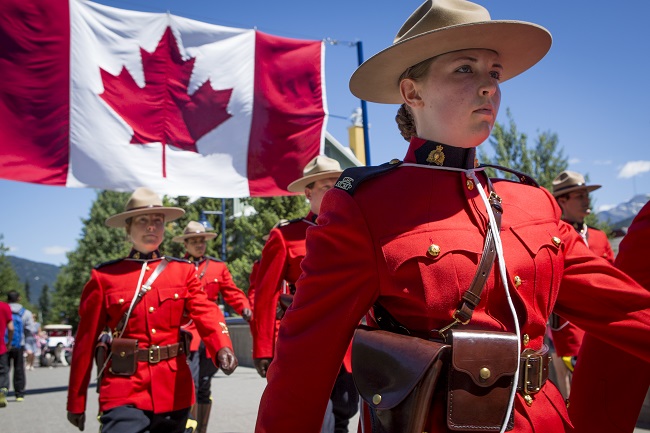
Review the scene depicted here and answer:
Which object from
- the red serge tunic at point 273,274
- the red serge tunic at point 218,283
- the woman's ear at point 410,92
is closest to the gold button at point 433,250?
the woman's ear at point 410,92

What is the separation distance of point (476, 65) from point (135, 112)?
6.74m

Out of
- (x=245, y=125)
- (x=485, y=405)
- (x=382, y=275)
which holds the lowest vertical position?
(x=485, y=405)

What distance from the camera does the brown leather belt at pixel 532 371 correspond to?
2.08 m

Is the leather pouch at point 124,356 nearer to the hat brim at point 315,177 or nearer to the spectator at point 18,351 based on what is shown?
the hat brim at point 315,177

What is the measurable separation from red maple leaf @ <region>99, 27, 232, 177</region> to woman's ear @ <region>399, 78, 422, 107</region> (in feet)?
20.7

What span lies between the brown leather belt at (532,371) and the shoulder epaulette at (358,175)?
0.71 meters

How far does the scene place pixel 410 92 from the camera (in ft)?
7.94

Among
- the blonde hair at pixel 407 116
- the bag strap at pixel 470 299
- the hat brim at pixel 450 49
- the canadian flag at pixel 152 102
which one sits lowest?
the bag strap at pixel 470 299

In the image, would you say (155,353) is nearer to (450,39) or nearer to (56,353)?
(450,39)

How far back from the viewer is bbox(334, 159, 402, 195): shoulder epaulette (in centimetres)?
225

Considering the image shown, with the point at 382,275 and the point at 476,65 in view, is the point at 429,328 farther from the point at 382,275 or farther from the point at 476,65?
the point at 476,65

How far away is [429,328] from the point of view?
207 cm

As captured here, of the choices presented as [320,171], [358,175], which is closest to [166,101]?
[320,171]

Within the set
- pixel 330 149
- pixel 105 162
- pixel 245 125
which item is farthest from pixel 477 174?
pixel 330 149
